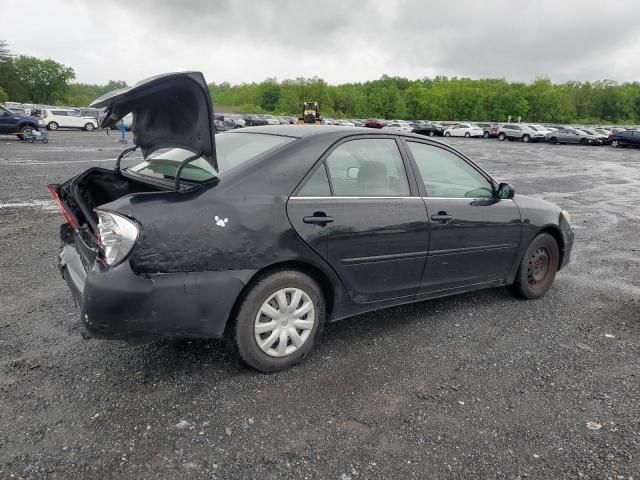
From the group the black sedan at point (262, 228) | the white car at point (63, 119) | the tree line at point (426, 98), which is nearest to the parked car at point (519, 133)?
the white car at point (63, 119)

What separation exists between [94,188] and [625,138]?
40031mm

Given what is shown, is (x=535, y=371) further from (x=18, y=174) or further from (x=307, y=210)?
(x=18, y=174)

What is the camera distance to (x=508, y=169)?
61.7 ft

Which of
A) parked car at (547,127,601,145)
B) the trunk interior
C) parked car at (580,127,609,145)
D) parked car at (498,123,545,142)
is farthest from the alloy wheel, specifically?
parked car at (498,123,545,142)

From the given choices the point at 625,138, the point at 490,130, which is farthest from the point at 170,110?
the point at 490,130

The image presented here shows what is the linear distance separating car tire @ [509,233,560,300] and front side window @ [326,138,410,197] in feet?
5.39

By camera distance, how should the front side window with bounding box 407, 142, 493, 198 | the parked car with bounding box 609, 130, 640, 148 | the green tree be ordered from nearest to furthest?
the front side window with bounding box 407, 142, 493, 198 < the parked car with bounding box 609, 130, 640, 148 < the green tree

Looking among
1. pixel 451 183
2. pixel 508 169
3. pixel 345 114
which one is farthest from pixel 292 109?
pixel 451 183

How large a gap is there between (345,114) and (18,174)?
12231 cm

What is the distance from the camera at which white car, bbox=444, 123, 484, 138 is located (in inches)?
1983

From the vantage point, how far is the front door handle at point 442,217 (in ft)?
12.1

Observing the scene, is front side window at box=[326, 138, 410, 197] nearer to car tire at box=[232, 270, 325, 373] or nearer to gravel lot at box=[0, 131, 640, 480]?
car tire at box=[232, 270, 325, 373]

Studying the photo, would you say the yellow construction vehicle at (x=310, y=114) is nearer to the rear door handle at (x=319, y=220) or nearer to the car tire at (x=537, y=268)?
the car tire at (x=537, y=268)

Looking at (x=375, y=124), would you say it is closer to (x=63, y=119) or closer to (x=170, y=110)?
(x=63, y=119)
